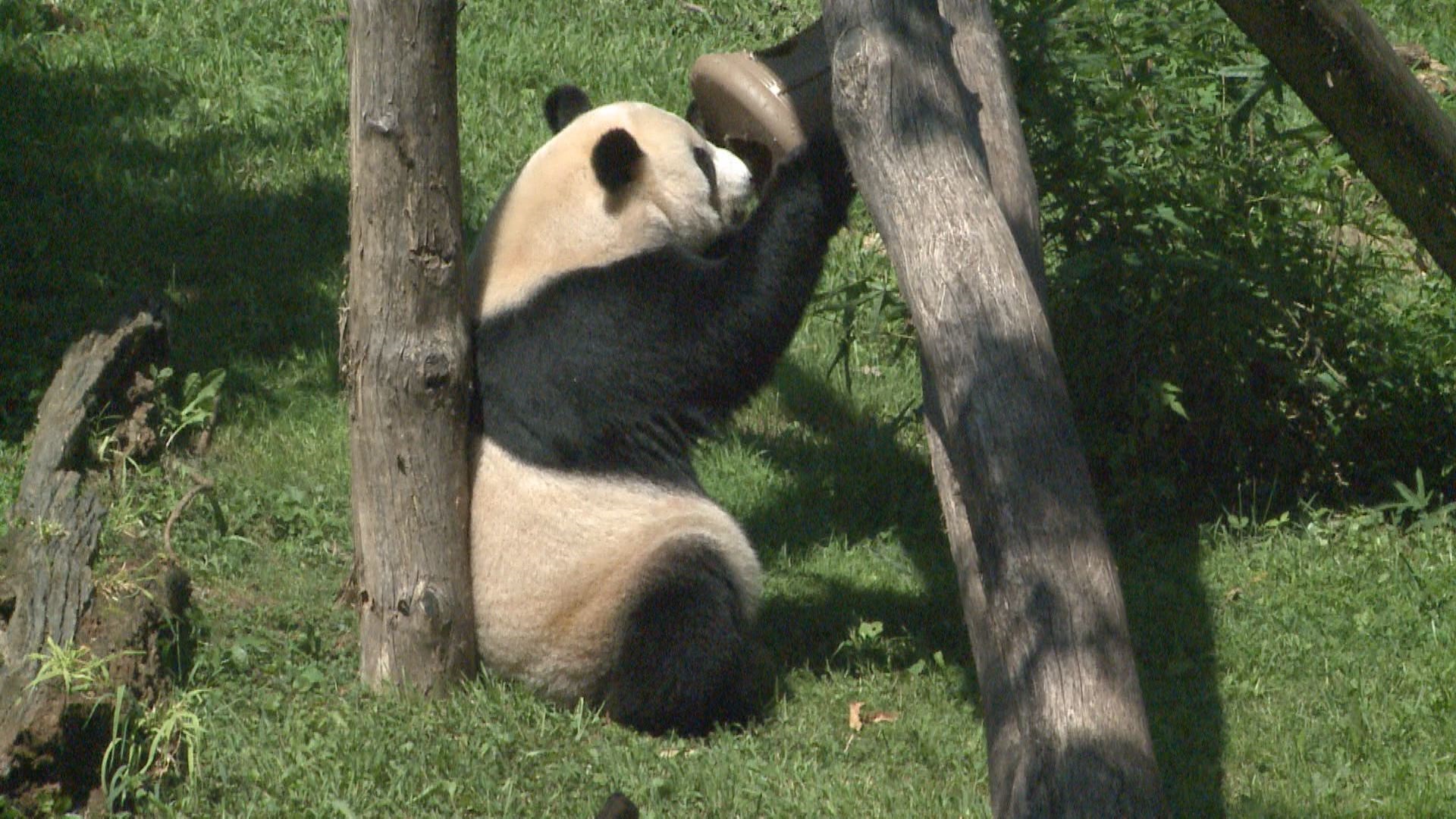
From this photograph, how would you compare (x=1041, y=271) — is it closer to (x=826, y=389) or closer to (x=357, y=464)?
(x=357, y=464)

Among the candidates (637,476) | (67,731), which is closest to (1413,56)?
(637,476)

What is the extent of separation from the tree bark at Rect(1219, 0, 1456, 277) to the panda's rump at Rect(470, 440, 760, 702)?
2.54 meters

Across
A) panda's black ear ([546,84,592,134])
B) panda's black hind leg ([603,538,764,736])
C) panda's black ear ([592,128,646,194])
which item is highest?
panda's black ear ([546,84,592,134])

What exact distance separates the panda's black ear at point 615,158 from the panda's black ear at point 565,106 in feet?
2.65

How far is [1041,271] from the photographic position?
16.0 feet

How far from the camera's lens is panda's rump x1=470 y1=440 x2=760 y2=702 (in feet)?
16.8

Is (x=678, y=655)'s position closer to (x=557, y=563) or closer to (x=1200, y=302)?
(x=557, y=563)

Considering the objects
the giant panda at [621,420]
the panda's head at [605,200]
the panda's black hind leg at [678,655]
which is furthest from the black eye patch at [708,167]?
the panda's black hind leg at [678,655]

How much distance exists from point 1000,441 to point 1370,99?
4.04ft

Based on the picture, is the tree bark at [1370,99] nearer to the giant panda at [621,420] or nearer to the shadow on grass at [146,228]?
the giant panda at [621,420]

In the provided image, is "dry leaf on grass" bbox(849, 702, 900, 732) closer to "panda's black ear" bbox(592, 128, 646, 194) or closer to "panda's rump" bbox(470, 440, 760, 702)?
"panda's rump" bbox(470, 440, 760, 702)

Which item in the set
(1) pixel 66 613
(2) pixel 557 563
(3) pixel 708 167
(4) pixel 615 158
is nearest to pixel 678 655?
(2) pixel 557 563

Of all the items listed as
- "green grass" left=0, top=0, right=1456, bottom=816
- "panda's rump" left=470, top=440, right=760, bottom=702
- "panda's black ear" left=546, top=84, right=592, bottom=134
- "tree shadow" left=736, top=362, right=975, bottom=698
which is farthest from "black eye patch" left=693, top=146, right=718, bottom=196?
"tree shadow" left=736, top=362, right=975, bottom=698

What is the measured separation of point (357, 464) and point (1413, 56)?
26.5 ft
